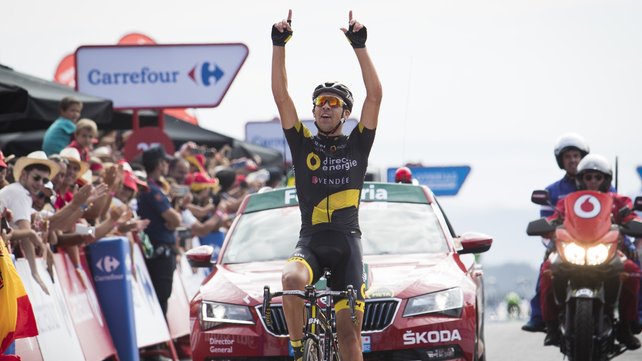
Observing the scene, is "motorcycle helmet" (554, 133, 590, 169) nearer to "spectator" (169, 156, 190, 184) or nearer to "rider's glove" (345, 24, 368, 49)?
"rider's glove" (345, 24, 368, 49)

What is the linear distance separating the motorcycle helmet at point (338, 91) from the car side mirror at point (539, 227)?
354 centimetres

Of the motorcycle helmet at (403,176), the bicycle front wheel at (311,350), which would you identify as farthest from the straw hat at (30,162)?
the bicycle front wheel at (311,350)

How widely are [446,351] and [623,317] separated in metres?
2.49

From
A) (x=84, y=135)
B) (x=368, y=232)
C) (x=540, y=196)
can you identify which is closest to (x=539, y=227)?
(x=540, y=196)

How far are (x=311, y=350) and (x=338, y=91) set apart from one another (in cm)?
177

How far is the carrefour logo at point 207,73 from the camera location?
67.8ft

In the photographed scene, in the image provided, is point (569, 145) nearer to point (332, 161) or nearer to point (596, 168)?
point (596, 168)

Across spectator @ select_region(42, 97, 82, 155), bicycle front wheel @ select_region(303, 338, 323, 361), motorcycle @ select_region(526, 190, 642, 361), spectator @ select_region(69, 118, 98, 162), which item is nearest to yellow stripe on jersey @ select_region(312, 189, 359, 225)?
bicycle front wheel @ select_region(303, 338, 323, 361)

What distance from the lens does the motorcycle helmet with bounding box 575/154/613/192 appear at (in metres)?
12.1

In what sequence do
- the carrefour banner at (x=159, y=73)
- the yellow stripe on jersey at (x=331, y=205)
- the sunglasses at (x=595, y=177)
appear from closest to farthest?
the yellow stripe on jersey at (x=331, y=205) < the sunglasses at (x=595, y=177) < the carrefour banner at (x=159, y=73)

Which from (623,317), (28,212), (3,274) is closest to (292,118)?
(3,274)

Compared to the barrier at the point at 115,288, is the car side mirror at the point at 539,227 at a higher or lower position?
higher

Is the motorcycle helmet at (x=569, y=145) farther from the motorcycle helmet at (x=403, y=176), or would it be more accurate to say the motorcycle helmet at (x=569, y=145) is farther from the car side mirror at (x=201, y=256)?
the car side mirror at (x=201, y=256)

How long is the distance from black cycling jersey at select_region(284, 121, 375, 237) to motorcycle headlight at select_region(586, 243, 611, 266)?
10.4 ft
